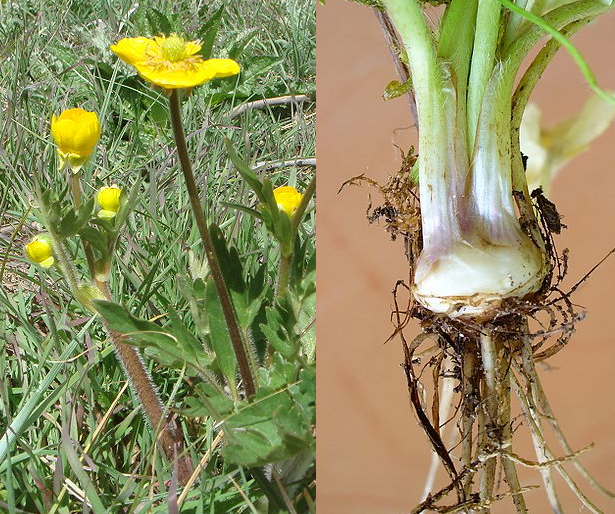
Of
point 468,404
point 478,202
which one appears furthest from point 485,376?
point 478,202

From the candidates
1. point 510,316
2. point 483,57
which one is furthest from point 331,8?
point 510,316

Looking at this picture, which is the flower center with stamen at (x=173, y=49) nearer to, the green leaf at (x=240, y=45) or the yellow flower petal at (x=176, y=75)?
the yellow flower petal at (x=176, y=75)

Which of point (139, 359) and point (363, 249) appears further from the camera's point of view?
point (363, 249)

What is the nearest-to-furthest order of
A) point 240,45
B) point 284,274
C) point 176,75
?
1. point 176,75
2. point 284,274
3. point 240,45

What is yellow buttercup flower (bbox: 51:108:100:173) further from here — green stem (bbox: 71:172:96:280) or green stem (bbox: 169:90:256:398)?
green stem (bbox: 169:90:256:398)

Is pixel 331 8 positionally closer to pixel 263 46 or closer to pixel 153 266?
pixel 263 46

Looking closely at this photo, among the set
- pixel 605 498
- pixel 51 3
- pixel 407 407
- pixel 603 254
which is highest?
pixel 51 3

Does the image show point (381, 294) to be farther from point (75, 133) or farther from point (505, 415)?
point (75, 133)
